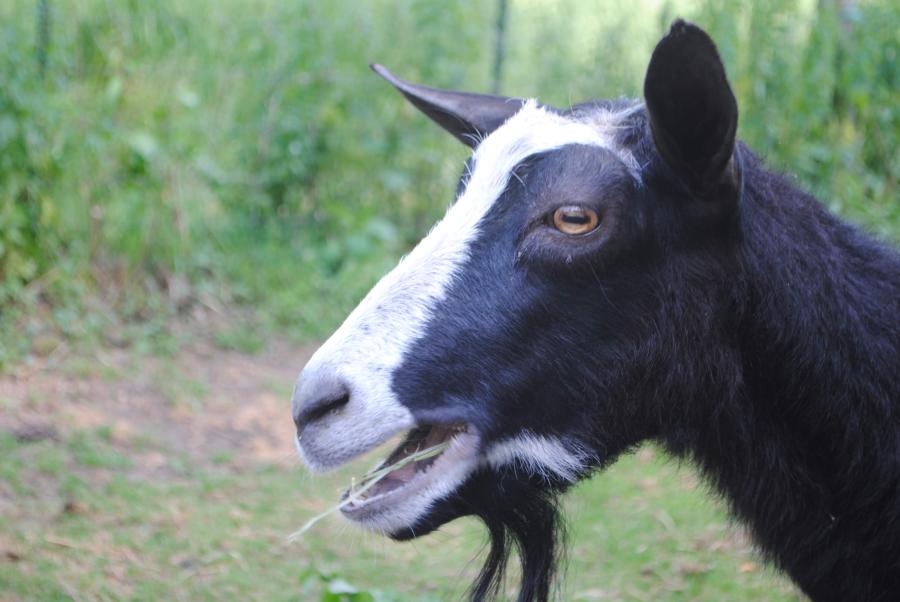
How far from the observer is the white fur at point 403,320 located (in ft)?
8.53

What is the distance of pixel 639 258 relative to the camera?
9.20 feet

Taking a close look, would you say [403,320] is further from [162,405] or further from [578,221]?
[162,405]

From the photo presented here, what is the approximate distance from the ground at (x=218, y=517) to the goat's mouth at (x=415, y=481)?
2.45 feet

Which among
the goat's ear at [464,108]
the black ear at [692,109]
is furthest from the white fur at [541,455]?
the goat's ear at [464,108]

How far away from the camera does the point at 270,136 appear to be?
8.08m

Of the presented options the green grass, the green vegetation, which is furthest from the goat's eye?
the green vegetation

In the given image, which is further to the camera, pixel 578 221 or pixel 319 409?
pixel 578 221

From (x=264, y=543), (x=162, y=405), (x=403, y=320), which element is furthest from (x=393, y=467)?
(x=162, y=405)

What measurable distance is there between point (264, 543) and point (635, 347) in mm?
2438

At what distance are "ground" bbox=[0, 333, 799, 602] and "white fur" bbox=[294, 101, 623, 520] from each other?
0.95 metres

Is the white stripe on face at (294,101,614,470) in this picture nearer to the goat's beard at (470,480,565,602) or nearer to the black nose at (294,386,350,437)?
the black nose at (294,386,350,437)

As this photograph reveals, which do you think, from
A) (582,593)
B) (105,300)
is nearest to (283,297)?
(105,300)

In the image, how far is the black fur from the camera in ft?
9.06

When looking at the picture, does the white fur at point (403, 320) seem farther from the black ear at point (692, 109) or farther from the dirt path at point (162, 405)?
the dirt path at point (162, 405)
